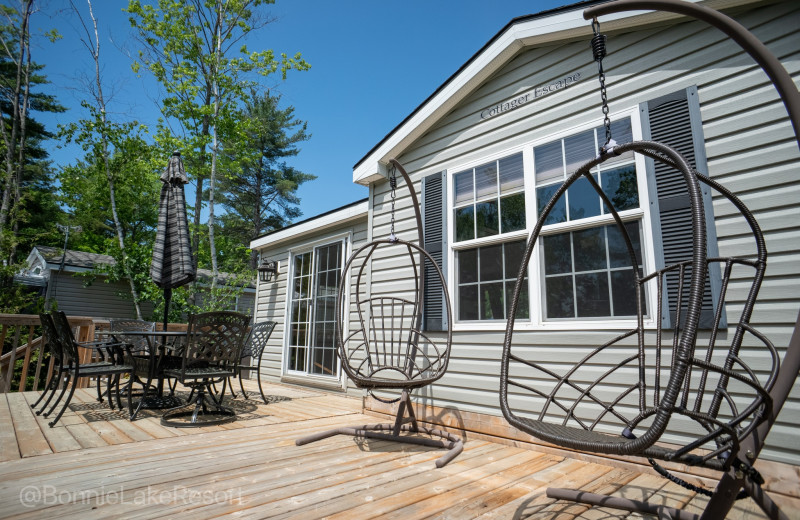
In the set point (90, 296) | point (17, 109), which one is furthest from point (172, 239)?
point (17, 109)

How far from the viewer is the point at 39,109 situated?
16078 mm

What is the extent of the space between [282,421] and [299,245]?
10.9ft

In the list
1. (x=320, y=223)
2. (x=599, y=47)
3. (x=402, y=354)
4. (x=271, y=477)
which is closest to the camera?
(x=599, y=47)

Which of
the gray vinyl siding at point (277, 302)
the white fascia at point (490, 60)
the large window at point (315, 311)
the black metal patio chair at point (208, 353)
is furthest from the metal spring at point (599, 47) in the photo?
the gray vinyl siding at point (277, 302)

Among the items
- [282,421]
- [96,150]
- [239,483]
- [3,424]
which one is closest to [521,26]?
[239,483]

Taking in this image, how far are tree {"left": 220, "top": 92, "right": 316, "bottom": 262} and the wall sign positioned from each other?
47.2 feet

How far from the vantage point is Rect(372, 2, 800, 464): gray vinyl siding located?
1929mm

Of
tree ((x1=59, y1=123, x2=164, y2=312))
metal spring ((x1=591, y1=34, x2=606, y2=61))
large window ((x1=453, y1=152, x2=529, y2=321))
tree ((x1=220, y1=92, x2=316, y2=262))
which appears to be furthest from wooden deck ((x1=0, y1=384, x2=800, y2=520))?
tree ((x1=220, y1=92, x2=316, y2=262))

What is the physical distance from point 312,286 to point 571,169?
4102 mm

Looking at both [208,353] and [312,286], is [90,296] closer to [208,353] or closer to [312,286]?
[312,286]

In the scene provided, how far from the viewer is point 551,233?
9.13 ft

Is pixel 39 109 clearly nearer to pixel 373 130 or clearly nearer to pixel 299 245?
pixel 373 130

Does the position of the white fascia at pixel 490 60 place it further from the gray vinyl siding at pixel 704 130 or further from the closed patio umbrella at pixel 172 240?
the closed patio umbrella at pixel 172 240

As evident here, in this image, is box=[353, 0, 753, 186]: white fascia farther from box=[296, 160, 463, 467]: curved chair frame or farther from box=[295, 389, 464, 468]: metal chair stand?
box=[295, 389, 464, 468]: metal chair stand
